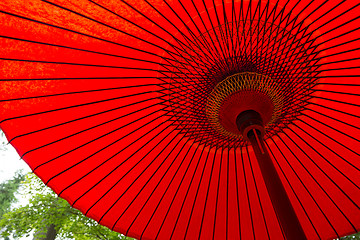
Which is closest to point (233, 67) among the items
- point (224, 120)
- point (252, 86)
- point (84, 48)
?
point (252, 86)


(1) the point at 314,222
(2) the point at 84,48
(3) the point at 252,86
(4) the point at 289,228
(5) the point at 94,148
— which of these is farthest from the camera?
(1) the point at 314,222

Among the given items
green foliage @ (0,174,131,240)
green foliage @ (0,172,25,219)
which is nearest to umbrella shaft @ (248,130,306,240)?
green foliage @ (0,174,131,240)

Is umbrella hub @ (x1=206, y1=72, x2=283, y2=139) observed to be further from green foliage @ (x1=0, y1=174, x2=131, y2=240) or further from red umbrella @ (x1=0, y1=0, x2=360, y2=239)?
green foliage @ (x1=0, y1=174, x2=131, y2=240)

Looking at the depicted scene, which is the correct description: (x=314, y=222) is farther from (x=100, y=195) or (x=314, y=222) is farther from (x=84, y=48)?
(x=84, y=48)

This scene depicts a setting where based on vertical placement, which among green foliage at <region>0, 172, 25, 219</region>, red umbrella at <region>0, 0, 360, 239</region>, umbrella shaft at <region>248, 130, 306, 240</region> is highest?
green foliage at <region>0, 172, 25, 219</region>

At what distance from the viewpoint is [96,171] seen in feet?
6.58

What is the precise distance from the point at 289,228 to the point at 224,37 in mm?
1162

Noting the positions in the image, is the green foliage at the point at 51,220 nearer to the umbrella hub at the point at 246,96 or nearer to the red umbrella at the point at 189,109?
the red umbrella at the point at 189,109

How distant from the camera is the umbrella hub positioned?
184 cm

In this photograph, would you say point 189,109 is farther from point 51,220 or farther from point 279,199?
point 51,220

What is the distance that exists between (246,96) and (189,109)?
0.40m

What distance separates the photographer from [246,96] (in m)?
1.84

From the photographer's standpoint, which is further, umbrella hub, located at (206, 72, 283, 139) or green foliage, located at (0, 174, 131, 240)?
green foliage, located at (0, 174, 131, 240)

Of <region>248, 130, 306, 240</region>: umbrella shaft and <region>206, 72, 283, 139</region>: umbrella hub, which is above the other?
<region>206, 72, 283, 139</region>: umbrella hub
